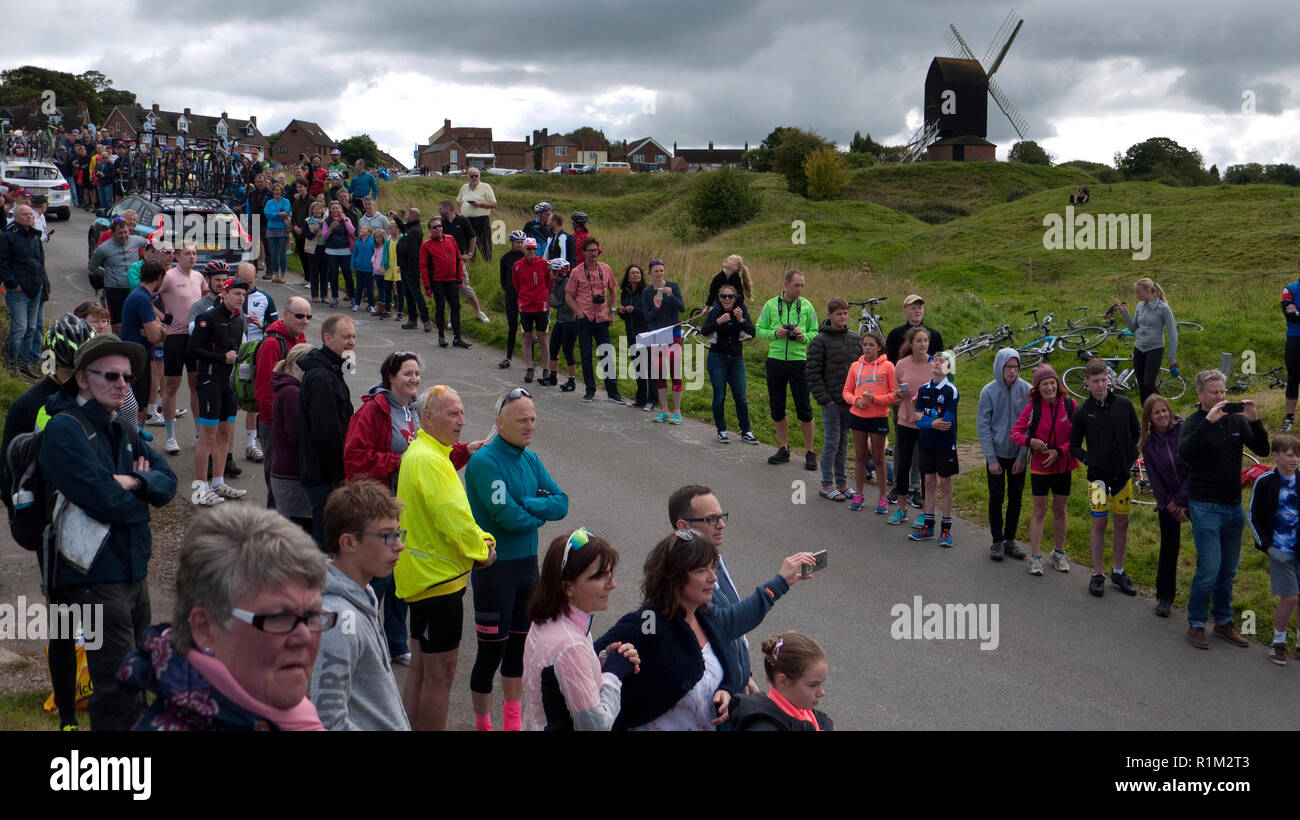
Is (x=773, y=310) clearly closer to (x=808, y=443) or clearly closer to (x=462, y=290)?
(x=808, y=443)

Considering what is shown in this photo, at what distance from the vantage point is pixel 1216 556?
8.76 meters

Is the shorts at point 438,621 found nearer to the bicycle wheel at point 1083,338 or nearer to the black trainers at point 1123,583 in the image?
the black trainers at point 1123,583

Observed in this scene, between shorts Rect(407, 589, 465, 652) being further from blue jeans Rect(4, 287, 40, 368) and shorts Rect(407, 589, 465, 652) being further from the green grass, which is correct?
blue jeans Rect(4, 287, 40, 368)

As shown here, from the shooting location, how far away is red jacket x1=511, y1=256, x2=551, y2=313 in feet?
52.4

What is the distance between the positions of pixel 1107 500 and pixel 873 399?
2.56 meters

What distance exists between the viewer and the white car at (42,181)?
32.0 metres

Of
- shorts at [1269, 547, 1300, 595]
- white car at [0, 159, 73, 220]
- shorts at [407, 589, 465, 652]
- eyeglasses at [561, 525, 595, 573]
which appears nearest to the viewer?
eyeglasses at [561, 525, 595, 573]

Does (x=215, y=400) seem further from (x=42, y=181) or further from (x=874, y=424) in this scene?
(x=42, y=181)

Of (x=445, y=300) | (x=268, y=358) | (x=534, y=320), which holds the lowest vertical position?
(x=268, y=358)

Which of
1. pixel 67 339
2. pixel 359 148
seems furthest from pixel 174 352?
pixel 359 148

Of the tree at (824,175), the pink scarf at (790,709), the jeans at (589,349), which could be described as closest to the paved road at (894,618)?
the jeans at (589,349)

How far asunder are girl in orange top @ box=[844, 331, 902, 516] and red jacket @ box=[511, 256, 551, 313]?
6.08 m

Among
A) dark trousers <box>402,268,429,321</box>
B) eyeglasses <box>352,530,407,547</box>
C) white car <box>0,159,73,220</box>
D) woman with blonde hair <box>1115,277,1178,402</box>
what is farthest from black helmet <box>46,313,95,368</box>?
white car <box>0,159,73,220</box>

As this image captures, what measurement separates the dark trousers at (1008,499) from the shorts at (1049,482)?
17 cm
